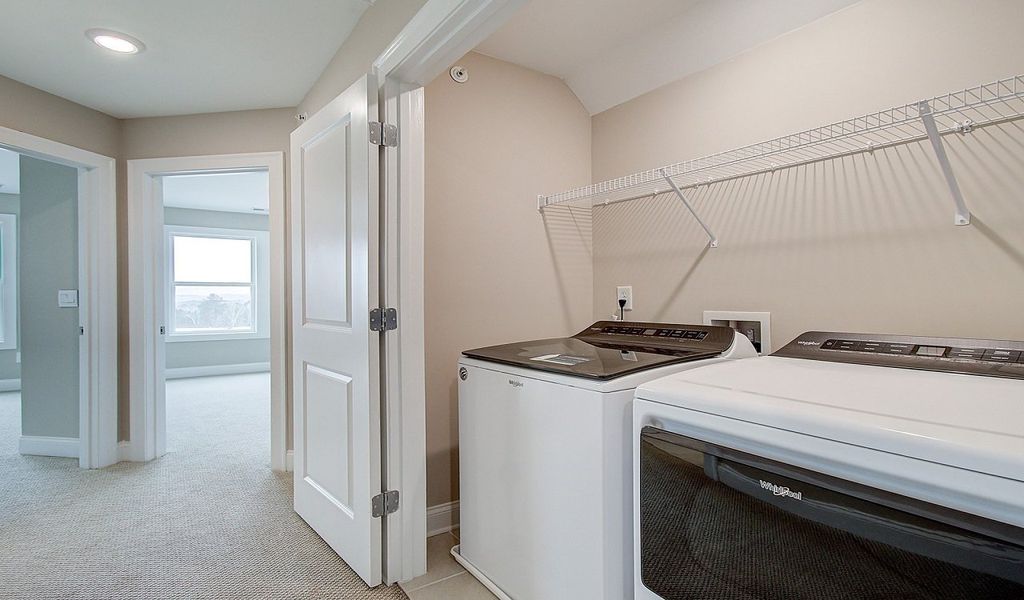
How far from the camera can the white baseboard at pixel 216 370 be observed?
6.16 m

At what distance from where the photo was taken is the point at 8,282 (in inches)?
214

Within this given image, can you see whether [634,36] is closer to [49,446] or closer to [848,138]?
[848,138]

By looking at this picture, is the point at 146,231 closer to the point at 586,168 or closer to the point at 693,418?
the point at 586,168

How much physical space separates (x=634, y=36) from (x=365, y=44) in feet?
3.73

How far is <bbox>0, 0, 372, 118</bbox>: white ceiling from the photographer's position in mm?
1944

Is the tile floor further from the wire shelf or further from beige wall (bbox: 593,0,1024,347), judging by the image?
the wire shelf

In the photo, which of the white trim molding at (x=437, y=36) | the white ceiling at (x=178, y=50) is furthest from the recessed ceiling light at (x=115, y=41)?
the white trim molding at (x=437, y=36)

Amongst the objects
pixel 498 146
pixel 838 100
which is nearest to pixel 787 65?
pixel 838 100

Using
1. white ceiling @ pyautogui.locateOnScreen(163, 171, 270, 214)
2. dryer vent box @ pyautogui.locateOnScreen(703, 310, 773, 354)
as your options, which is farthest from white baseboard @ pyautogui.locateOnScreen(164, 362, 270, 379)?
dryer vent box @ pyautogui.locateOnScreen(703, 310, 773, 354)

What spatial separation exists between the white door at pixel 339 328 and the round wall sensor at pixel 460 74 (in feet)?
1.73

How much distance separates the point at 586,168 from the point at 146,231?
8.75 feet

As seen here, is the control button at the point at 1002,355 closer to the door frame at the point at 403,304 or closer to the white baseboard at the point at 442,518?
the door frame at the point at 403,304

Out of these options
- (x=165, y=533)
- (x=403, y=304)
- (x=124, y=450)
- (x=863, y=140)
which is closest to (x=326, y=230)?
(x=403, y=304)

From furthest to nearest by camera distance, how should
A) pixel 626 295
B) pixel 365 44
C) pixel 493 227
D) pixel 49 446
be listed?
pixel 49 446
pixel 626 295
pixel 493 227
pixel 365 44
